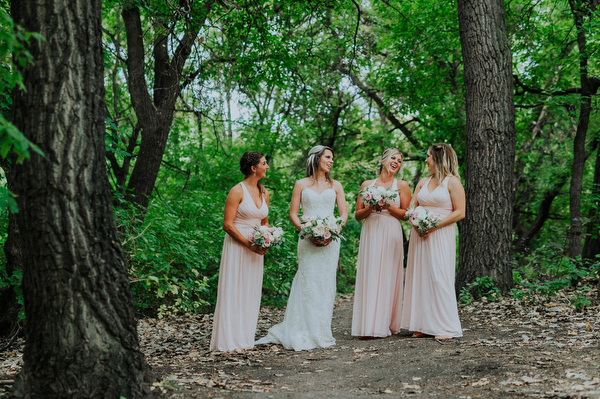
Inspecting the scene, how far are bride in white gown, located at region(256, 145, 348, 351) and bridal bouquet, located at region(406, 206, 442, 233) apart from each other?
90cm

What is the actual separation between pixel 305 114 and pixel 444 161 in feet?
38.7

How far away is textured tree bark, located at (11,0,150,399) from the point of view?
11.4ft

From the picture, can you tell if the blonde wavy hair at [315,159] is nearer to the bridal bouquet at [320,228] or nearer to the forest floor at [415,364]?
the bridal bouquet at [320,228]

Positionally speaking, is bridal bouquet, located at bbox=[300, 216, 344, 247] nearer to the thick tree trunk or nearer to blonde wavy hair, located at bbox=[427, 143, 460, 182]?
blonde wavy hair, located at bbox=[427, 143, 460, 182]

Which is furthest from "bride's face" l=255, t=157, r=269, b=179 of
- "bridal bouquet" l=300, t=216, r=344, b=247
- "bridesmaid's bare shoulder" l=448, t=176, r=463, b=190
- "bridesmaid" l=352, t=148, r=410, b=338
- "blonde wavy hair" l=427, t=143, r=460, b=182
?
"bridesmaid's bare shoulder" l=448, t=176, r=463, b=190

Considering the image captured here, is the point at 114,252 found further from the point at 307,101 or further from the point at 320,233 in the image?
the point at 307,101

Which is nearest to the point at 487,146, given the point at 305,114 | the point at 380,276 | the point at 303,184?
the point at 380,276

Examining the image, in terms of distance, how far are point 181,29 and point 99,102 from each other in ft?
22.6

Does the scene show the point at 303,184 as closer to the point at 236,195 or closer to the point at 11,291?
the point at 236,195

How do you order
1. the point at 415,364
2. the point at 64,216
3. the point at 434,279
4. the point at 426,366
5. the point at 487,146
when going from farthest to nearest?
1. the point at 487,146
2. the point at 434,279
3. the point at 415,364
4. the point at 426,366
5. the point at 64,216

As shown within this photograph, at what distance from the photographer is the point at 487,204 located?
8.41 meters

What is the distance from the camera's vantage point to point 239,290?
6395 mm

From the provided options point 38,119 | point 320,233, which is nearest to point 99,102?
point 38,119

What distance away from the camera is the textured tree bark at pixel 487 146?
330 inches
